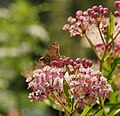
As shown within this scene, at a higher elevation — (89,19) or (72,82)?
(89,19)

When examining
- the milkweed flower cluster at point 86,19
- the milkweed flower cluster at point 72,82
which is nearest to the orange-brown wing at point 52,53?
the milkweed flower cluster at point 72,82

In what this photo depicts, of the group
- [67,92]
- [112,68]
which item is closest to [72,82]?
[67,92]

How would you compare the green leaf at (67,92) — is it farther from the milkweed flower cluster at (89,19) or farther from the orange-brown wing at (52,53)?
the milkweed flower cluster at (89,19)

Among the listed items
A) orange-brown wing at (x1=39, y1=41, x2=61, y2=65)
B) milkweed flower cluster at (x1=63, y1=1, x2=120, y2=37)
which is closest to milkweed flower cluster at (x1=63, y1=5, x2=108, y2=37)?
milkweed flower cluster at (x1=63, y1=1, x2=120, y2=37)

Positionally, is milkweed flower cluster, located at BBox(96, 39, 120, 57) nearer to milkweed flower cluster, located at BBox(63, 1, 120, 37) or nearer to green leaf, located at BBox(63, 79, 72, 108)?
milkweed flower cluster, located at BBox(63, 1, 120, 37)

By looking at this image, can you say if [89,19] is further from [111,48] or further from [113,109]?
[113,109]

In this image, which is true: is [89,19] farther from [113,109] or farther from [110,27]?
[113,109]

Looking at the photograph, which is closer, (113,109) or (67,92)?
(67,92)

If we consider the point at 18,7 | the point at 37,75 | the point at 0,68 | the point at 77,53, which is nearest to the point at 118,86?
the point at 37,75
